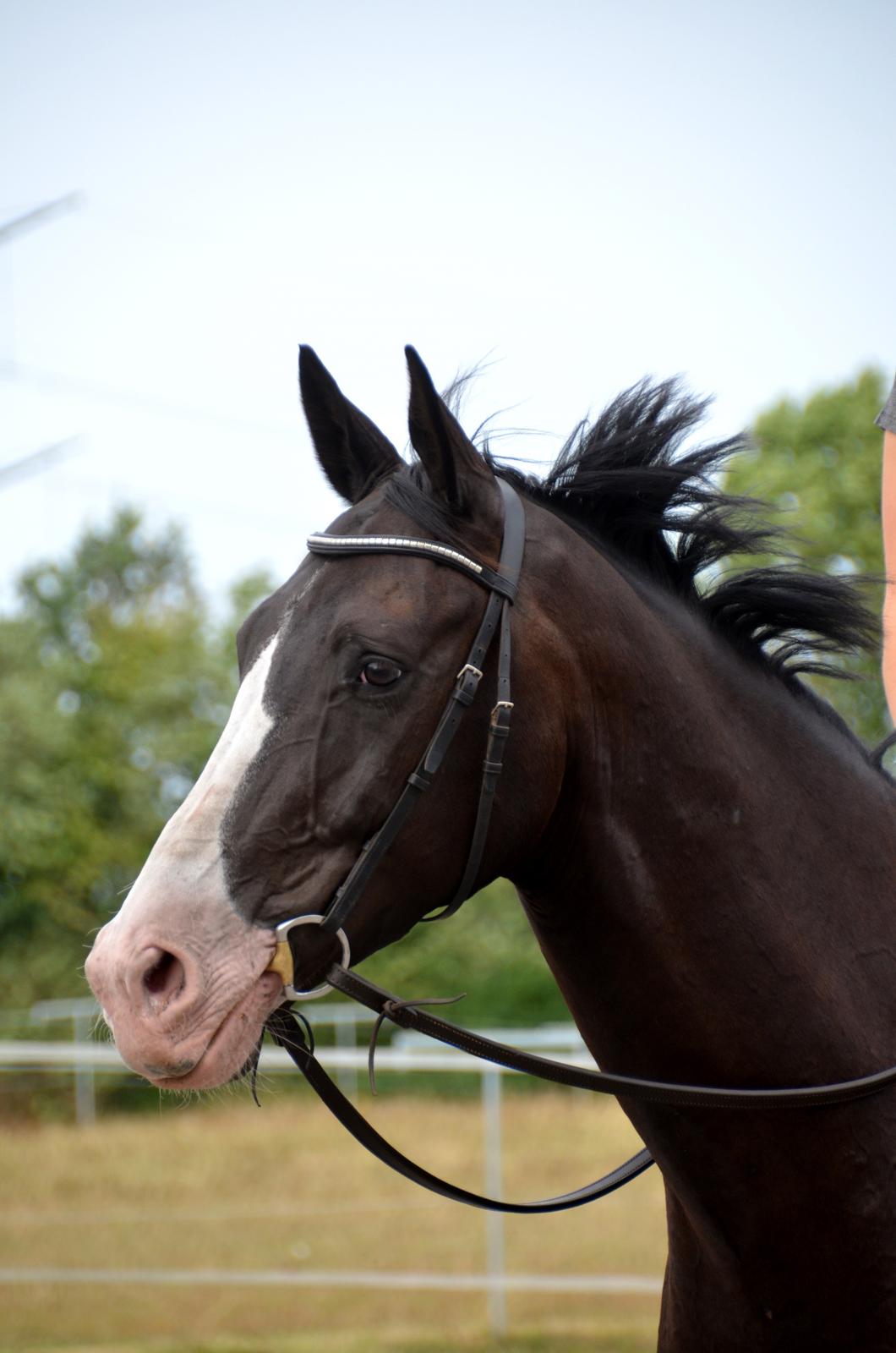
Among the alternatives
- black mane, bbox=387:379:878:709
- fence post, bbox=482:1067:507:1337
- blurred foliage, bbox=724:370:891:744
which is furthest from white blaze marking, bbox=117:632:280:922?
blurred foliage, bbox=724:370:891:744

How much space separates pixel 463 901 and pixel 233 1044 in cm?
46

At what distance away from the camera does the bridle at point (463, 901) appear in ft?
→ 6.91

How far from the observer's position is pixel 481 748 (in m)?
2.20

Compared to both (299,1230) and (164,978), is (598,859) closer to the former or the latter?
(164,978)

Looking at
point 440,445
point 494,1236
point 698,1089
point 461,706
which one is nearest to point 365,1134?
point 698,1089

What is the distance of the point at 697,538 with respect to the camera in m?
2.64

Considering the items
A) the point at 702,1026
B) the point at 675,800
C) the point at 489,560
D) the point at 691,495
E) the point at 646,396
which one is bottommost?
the point at 702,1026

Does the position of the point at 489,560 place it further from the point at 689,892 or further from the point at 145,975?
the point at 145,975

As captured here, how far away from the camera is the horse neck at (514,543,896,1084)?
2271 mm

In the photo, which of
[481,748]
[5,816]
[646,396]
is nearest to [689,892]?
[481,748]

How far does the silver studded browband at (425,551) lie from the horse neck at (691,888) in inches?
7.2

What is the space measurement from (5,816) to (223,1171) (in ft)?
47.4

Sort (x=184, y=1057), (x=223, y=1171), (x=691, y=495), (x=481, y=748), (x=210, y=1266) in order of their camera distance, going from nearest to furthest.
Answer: (x=184, y=1057) < (x=481, y=748) < (x=691, y=495) < (x=210, y=1266) < (x=223, y=1171)

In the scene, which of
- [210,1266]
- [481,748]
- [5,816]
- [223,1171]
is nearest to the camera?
[481,748]
